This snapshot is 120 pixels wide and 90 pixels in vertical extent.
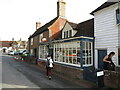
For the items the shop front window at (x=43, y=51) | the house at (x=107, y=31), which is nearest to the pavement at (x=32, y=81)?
the house at (x=107, y=31)

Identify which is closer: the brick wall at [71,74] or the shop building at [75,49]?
the brick wall at [71,74]

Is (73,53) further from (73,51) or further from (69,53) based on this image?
(69,53)

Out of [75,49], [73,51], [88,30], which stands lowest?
[73,51]

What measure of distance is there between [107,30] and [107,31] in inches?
3.5

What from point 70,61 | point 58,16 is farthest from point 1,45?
point 70,61

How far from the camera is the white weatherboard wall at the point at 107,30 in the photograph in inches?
315

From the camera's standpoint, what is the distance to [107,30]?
8.57 metres

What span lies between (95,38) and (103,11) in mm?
2644

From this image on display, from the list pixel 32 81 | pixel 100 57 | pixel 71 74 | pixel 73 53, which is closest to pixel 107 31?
pixel 100 57

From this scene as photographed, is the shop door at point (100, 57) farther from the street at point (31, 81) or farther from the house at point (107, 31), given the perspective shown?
the street at point (31, 81)

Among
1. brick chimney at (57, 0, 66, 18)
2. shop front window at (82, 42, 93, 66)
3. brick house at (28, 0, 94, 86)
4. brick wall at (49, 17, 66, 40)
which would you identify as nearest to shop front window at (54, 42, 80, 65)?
brick house at (28, 0, 94, 86)

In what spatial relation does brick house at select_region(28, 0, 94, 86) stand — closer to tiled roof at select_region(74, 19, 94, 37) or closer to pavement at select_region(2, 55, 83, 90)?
tiled roof at select_region(74, 19, 94, 37)

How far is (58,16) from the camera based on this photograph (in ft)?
63.7

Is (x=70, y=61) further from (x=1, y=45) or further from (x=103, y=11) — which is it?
(x=1, y=45)
